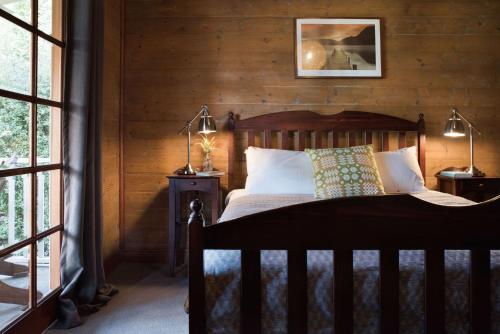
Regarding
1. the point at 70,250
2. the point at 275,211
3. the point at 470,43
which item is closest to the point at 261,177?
the point at 70,250

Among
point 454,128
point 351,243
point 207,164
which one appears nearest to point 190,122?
point 207,164

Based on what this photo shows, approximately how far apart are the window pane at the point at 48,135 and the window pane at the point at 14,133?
107 mm

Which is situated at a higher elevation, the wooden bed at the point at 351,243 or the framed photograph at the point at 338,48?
the framed photograph at the point at 338,48

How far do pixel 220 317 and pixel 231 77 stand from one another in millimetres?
2398

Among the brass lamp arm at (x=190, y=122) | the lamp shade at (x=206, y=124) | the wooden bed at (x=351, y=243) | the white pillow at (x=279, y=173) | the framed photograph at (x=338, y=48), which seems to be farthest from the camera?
the framed photograph at (x=338, y=48)

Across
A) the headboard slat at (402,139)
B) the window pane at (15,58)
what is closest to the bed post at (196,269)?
the window pane at (15,58)

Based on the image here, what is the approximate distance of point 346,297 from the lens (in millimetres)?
1218

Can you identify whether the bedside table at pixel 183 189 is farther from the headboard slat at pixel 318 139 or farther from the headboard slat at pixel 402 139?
the headboard slat at pixel 402 139

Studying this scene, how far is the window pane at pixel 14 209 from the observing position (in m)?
1.72

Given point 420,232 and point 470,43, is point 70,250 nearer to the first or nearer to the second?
point 420,232

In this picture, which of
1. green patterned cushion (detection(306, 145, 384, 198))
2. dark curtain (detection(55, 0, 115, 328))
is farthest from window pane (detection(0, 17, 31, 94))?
green patterned cushion (detection(306, 145, 384, 198))

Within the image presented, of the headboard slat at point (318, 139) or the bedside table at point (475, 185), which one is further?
the headboard slat at point (318, 139)

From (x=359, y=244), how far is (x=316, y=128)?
206 centimetres

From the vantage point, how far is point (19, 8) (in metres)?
1.82
